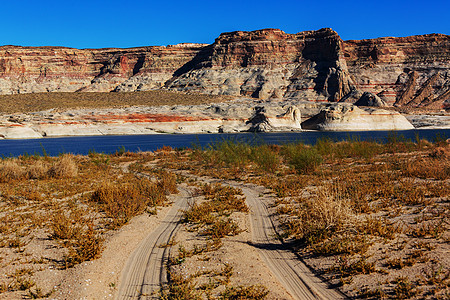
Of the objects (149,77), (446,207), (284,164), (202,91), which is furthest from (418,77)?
(446,207)

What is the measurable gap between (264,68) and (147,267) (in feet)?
413

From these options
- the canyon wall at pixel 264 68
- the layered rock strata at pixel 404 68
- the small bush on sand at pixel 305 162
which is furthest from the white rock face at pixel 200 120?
the small bush on sand at pixel 305 162

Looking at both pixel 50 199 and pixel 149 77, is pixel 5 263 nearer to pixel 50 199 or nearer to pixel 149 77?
pixel 50 199

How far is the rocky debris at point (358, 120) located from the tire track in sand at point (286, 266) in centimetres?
7477

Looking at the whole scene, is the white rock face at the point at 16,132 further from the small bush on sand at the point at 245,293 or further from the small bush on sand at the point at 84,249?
the small bush on sand at the point at 245,293

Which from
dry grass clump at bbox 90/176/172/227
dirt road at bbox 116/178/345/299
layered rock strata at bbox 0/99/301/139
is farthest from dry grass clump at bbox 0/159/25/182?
layered rock strata at bbox 0/99/301/139

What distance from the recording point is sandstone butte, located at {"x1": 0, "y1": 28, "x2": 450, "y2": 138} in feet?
365

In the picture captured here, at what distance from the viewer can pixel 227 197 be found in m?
9.82

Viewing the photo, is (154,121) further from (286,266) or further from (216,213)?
(286,266)

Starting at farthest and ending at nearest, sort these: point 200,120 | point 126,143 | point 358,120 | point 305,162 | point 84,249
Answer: point 358,120
point 200,120
point 126,143
point 305,162
point 84,249

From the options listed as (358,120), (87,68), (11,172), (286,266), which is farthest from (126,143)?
(87,68)

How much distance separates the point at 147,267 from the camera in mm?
5301

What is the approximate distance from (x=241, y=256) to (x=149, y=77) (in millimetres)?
141186

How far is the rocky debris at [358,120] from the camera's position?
7688 centimetres
